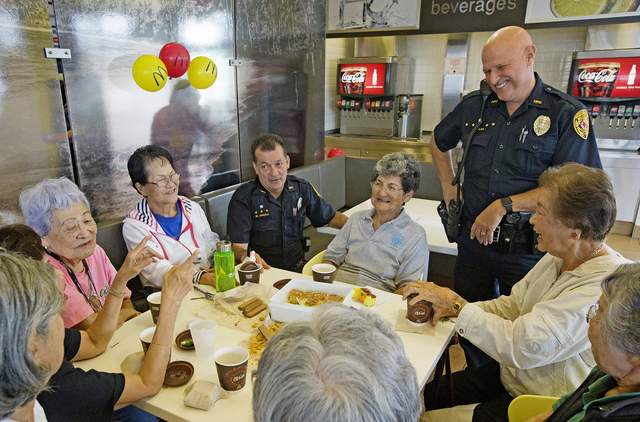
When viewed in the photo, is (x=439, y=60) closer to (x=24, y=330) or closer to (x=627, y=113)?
(x=627, y=113)

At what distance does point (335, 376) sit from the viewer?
0.66 meters

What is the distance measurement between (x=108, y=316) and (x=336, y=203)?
11.4 ft

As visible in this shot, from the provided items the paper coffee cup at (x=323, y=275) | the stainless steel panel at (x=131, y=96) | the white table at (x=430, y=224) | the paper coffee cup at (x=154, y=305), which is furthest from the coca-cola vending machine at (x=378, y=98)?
the paper coffee cup at (x=154, y=305)

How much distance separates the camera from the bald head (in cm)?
215

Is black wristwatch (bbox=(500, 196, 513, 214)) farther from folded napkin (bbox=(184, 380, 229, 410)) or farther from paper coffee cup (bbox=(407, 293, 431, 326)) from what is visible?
folded napkin (bbox=(184, 380, 229, 410))

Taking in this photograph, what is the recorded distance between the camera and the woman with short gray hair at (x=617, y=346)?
0.96 m

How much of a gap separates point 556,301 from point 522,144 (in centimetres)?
109

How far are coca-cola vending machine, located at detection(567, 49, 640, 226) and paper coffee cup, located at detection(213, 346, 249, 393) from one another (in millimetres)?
5386

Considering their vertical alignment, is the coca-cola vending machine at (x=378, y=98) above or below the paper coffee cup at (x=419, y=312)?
above

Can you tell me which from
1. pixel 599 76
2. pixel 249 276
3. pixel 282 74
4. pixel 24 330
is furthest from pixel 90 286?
pixel 599 76

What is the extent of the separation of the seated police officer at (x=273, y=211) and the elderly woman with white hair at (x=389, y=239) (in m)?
0.58

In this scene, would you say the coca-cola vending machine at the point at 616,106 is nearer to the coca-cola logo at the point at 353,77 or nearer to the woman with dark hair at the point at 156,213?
the coca-cola logo at the point at 353,77

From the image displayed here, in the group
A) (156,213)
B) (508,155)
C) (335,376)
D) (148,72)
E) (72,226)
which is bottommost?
(156,213)

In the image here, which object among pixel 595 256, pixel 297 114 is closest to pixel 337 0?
pixel 297 114
